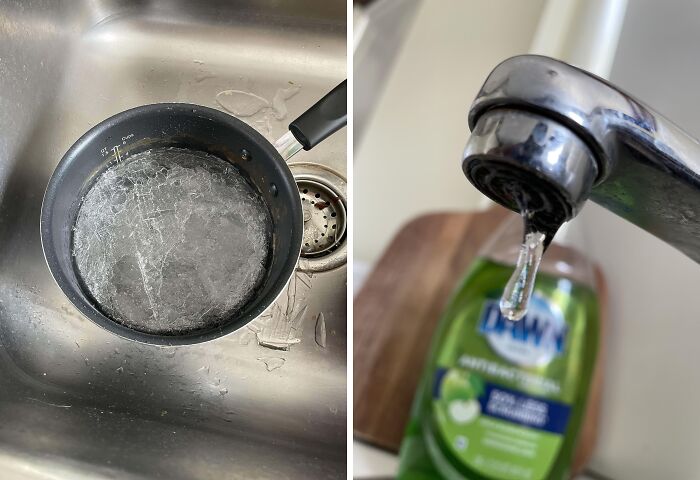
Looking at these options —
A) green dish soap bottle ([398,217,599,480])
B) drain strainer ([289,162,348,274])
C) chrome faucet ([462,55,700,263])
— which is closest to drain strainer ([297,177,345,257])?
drain strainer ([289,162,348,274])

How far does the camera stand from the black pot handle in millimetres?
458

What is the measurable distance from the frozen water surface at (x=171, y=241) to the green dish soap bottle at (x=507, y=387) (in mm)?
169

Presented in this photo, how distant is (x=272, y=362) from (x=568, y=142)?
1.08 feet

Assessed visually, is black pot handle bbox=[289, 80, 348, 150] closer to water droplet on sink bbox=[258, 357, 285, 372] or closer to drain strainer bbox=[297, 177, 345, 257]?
drain strainer bbox=[297, 177, 345, 257]

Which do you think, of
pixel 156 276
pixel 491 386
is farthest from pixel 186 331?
pixel 491 386

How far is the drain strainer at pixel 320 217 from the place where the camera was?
51 cm

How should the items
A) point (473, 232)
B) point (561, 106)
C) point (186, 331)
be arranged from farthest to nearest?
1. point (473, 232)
2. point (186, 331)
3. point (561, 106)

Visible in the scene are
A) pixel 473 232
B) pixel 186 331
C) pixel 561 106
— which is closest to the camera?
pixel 561 106

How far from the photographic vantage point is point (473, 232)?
601 millimetres

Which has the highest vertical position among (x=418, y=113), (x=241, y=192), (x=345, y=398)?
(x=418, y=113)

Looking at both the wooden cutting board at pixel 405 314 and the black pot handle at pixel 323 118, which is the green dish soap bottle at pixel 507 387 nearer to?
the wooden cutting board at pixel 405 314

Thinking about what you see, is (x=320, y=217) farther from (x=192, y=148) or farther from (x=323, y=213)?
(x=192, y=148)

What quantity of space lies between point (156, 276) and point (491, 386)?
250 mm

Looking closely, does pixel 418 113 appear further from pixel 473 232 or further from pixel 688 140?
pixel 688 140
